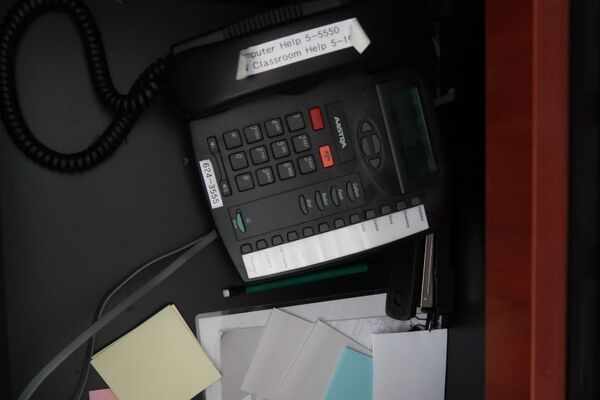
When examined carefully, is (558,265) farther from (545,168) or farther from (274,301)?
(274,301)

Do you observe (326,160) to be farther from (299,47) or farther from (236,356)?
(236,356)

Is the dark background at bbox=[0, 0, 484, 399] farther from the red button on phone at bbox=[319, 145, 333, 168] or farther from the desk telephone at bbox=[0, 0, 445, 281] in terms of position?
the red button on phone at bbox=[319, 145, 333, 168]

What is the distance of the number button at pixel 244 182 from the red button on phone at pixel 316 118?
85mm

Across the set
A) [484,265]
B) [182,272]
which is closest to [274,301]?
[182,272]

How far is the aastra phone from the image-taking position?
1.88 ft

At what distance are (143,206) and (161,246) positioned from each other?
0.05m

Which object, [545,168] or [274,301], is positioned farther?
[274,301]

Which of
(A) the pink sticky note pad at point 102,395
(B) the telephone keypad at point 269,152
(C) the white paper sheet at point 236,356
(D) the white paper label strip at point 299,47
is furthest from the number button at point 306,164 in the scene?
(A) the pink sticky note pad at point 102,395

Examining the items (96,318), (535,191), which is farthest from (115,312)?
(535,191)

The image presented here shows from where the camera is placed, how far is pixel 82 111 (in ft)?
2.01

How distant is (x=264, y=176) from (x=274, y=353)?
22 centimetres

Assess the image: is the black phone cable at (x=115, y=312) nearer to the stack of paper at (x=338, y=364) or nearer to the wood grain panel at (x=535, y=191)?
A: the stack of paper at (x=338, y=364)

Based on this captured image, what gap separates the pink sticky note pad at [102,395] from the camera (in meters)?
0.63

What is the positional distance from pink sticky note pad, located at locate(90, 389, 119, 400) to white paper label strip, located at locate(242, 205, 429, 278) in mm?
212
